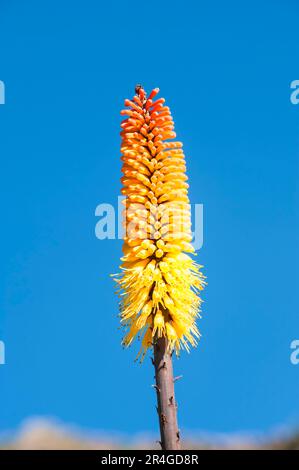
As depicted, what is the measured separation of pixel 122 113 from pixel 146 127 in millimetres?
715

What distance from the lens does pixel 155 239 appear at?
13.9 metres

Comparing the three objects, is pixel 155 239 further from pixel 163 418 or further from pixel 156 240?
pixel 163 418

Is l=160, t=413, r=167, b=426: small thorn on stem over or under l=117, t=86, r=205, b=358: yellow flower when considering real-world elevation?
under

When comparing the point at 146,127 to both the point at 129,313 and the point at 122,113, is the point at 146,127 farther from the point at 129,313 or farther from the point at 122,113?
the point at 129,313

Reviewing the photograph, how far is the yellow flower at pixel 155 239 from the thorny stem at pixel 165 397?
286mm

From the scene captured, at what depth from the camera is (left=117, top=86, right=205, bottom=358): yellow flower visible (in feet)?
44.6

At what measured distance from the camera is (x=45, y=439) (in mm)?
20000

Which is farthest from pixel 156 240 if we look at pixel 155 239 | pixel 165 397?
pixel 165 397

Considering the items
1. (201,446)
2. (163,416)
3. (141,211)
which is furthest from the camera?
(201,446)

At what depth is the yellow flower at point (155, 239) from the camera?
44.6ft

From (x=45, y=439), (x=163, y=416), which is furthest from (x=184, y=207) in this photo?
(x=45, y=439)

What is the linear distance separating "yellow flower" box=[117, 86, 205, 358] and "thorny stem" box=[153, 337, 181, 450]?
29 centimetres
